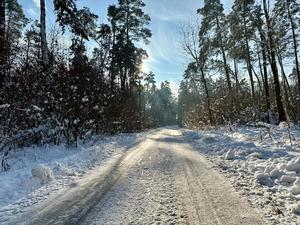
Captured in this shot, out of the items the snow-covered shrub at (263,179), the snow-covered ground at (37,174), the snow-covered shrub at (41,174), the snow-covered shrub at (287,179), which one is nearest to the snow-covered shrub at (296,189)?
the snow-covered shrub at (287,179)

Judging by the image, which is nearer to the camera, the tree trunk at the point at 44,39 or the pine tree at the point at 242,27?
the tree trunk at the point at 44,39

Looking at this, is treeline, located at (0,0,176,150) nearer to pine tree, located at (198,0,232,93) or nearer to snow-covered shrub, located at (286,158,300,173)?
snow-covered shrub, located at (286,158,300,173)

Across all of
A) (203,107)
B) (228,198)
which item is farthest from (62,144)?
(203,107)

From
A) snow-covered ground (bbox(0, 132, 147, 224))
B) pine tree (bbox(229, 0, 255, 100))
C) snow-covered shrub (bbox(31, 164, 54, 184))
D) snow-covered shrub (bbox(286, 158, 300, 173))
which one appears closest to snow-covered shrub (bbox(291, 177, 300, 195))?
snow-covered shrub (bbox(286, 158, 300, 173))

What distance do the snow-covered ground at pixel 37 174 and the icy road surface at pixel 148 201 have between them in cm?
37

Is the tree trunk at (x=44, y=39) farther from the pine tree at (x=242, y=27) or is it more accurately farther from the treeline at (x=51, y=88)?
the pine tree at (x=242, y=27)

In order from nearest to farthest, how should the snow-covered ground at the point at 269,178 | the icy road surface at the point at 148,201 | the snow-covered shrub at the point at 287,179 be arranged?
the icy road surface at the point at 148,201 < the snow-covered ground at the point at 269,178 < the snow-covered shrub at the point at 287,179

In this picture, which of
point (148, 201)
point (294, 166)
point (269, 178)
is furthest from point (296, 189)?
point (148, 201)

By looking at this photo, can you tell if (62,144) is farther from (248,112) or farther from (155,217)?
(248,112)

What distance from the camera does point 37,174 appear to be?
711cm

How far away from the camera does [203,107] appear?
3328 centimetres

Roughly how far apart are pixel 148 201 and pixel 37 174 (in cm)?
310

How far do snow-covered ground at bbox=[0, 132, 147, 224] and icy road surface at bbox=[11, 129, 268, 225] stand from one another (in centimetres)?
37

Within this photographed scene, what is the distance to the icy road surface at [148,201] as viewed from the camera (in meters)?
4.51
